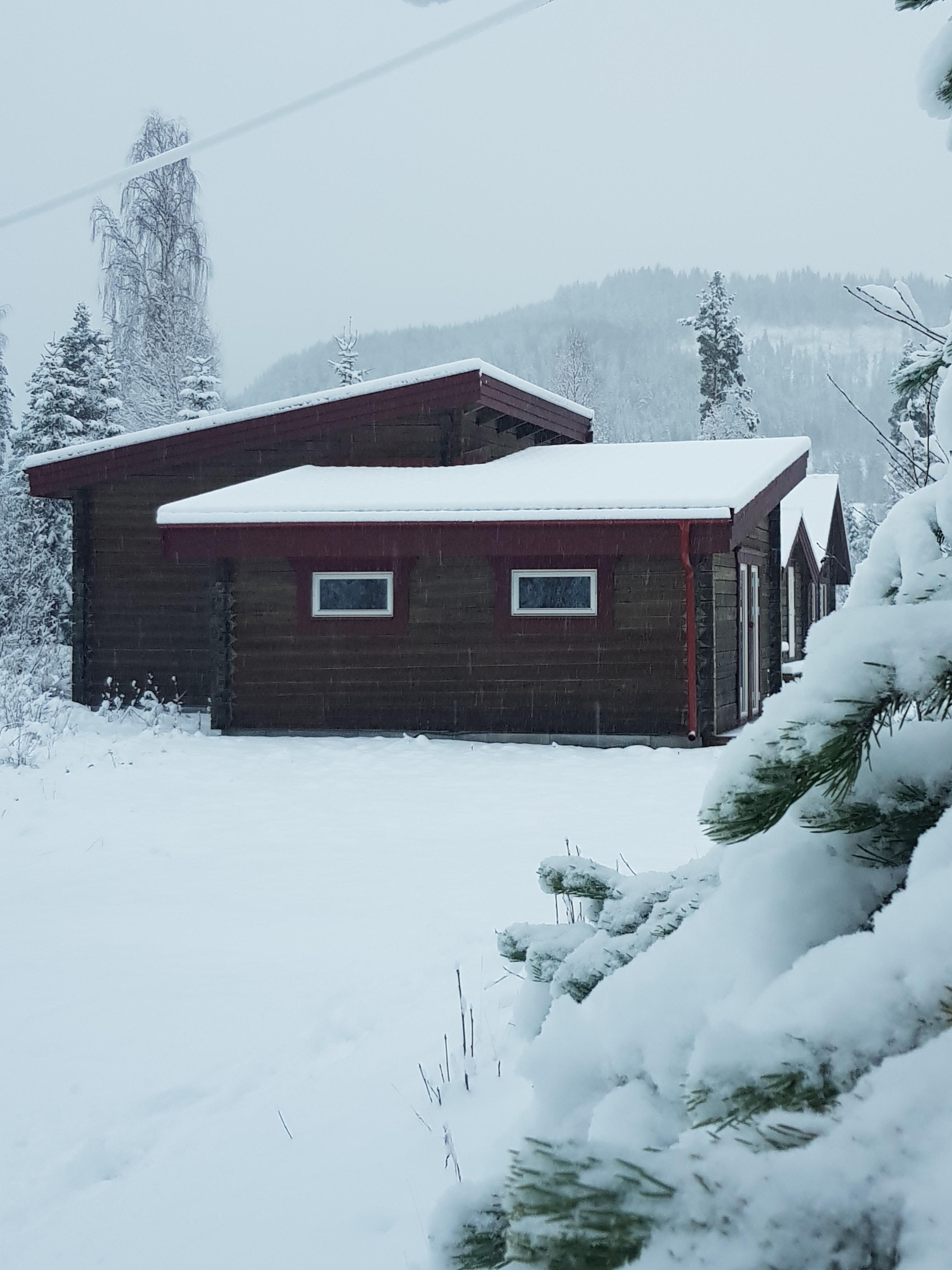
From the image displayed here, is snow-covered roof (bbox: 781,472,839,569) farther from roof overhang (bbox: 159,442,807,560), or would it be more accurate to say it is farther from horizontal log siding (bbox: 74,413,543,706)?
horizontal log siding (bbox: 74,413,543,706)

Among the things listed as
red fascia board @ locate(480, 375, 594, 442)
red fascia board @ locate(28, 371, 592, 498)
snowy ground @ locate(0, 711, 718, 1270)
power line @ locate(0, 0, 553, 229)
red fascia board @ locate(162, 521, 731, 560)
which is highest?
power line @ locate(0, 0, 553, 229)

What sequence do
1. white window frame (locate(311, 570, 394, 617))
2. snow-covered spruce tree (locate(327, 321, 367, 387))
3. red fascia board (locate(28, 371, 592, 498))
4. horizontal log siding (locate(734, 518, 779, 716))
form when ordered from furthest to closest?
snow-covered spruce tree (locate(327, 321, 367, 387)), horizontal log siding (locate(734, 518, 779, 716)), red fascia board (locate(28, 371, 592, 498)), white window frame (locate(311, 570, 394, 617))

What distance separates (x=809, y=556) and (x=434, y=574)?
12900mm

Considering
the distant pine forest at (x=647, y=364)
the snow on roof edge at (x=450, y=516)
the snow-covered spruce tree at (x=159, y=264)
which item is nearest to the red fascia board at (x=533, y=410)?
the snow on roof edge at (x=450, y=516)

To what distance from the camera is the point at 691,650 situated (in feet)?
40.0

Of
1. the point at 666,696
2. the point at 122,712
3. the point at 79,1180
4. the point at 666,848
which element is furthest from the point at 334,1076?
the point at 122,712

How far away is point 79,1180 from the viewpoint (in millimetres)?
3111

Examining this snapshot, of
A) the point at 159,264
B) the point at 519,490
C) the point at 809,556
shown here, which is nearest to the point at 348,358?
the point at 159,264

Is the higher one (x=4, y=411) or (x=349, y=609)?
(x=4, y=411)

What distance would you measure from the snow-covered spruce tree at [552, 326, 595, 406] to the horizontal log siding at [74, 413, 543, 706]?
25.4 metres

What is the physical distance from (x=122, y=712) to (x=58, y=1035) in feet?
36.4

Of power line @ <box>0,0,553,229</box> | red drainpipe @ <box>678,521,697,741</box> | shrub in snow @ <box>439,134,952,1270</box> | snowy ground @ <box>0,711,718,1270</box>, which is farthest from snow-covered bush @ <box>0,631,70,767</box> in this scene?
shrub in snow @ <box>439,134,952,1270</box>

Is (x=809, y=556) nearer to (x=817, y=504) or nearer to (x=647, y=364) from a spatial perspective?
(x=817, y=504)

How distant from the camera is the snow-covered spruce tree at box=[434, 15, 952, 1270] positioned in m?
0.84
